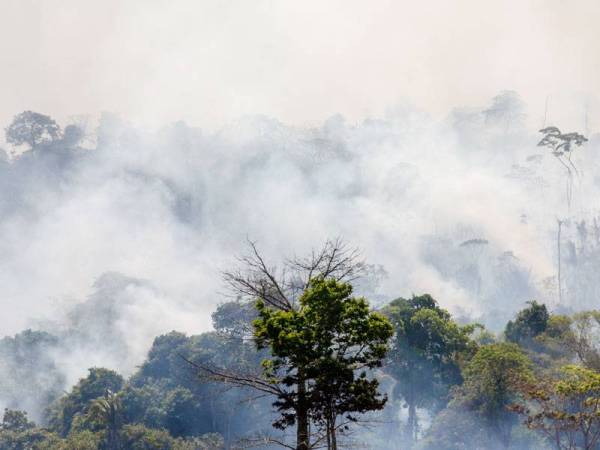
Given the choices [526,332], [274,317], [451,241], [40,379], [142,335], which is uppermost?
[451,241]

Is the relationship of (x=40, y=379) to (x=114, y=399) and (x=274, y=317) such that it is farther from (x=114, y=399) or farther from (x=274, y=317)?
(x=274, y=317)

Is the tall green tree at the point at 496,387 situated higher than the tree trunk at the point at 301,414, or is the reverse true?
the tall green tree at the point at 496,387

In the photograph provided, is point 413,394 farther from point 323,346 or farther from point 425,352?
point 323,346

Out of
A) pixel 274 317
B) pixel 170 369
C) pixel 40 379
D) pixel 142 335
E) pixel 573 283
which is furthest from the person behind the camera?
pixel 573 283

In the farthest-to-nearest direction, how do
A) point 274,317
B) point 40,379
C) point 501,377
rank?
point 40,379
point 501,377
point 274,317

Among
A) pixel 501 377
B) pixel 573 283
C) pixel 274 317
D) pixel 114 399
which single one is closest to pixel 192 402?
pixel 114 399

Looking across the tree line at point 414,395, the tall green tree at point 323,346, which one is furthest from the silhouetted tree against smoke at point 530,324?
the tall green tree at point 323,346

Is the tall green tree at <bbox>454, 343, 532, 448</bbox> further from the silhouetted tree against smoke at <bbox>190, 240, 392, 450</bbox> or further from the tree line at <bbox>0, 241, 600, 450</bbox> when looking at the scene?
the silhouetted tree against smoke at <bbox>190, 240, 392, 450</bbox>

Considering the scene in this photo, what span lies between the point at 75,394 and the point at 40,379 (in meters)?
36.2

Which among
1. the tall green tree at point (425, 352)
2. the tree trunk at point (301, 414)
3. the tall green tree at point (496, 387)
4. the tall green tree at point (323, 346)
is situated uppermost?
the tall green tree at point (425, 352)

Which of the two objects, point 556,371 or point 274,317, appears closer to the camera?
point 274,317

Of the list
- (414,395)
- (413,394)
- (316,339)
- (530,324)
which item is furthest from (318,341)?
(414,395)

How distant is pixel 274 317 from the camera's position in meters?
24.8

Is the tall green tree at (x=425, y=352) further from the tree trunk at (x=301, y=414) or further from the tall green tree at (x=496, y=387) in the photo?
the tree trunk at (x=301, y=414)
